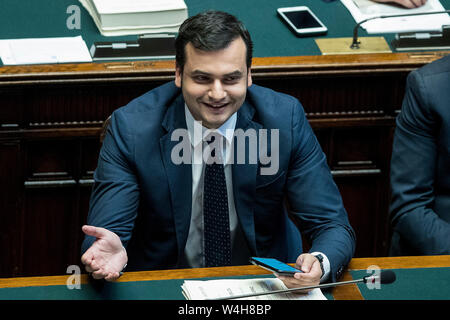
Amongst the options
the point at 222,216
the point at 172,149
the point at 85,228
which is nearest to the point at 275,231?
the point at 222,216

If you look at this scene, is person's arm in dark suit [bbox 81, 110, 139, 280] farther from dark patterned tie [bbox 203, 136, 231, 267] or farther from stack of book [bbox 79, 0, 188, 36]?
stack of book [bbox 79, 0, 188, 36]

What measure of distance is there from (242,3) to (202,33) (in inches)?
47.0

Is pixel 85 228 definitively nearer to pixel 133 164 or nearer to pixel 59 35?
pixel 133 164

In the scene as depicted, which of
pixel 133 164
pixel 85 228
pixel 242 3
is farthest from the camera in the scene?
pixel 242 3

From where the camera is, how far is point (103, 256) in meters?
1.70

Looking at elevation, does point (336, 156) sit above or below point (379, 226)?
above

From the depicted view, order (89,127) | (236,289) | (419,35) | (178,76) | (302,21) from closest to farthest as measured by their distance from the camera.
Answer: (236,289) → (178,76) → (89,127) → (419,35) → (302,21)

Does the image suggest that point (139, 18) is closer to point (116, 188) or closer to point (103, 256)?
point (116, 188)

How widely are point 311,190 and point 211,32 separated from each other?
468 mm

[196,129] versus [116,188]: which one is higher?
[196,129]

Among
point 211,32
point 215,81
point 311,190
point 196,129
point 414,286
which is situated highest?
point 211,32

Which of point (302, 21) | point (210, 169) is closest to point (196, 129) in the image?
point (210, 169)

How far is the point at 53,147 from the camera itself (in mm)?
2648

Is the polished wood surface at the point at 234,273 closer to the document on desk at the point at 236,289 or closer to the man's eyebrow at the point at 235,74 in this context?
the document on desk at the point at 236,289
